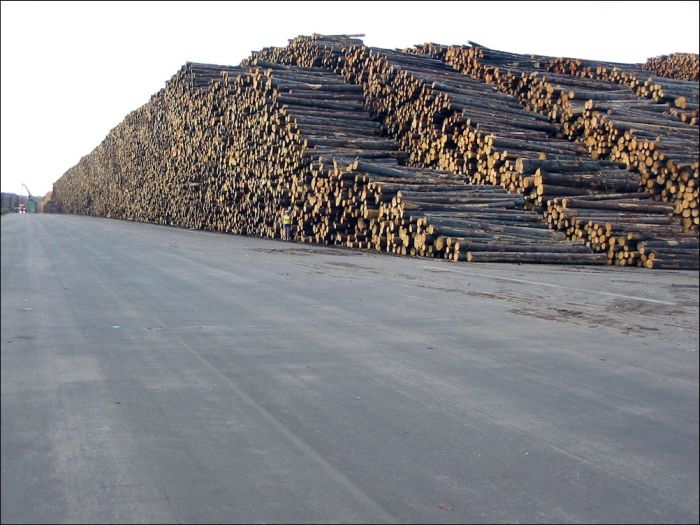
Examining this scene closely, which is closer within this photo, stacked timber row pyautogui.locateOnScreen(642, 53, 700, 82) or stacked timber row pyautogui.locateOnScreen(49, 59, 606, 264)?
stacked timber row pyautogui.locateOnScreen(49, 59, 606, 264)

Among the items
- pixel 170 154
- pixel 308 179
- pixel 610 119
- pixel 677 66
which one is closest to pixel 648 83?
pixel 610 119

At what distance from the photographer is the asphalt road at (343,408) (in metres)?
3.43

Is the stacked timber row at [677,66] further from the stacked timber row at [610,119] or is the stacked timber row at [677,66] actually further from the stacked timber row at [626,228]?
the stacked timber row at [626,228]

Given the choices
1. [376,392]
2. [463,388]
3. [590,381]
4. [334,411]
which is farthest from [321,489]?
[590,381]

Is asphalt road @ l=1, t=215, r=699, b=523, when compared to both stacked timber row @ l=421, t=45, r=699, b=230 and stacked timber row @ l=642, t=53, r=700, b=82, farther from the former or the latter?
stacked timber row @ l=642, t=53, r=700, b=82

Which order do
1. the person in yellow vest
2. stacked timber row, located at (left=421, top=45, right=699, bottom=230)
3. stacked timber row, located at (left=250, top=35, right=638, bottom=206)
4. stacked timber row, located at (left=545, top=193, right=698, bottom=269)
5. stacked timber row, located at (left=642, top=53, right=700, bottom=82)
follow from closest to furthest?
stacked timber row, located at (left=545, top=193, right=698, bottom=269)
stacked timber row, located at (left=421, top=45, right=699, bottom=230)
stacked timber row, located at (left=250, top=35, right=638, bottom=206)
the person in yellow vest
stacked timber row, located at (left=642, top=53, right=700, bottom=82)

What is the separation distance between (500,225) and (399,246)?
85.8 inches

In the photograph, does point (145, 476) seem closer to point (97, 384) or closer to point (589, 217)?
point (97, 384)

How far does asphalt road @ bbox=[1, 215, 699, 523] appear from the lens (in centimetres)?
343

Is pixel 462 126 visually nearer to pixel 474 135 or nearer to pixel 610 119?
pixel 474 135

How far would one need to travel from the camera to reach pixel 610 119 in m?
18.2

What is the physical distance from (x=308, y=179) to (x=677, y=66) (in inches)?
737

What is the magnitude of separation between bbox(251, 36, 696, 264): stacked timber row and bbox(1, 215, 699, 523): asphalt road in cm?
845

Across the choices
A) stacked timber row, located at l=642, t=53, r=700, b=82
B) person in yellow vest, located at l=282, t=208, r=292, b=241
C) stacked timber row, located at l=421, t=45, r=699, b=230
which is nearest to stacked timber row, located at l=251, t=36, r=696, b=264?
stacked timber row, located at l=421, t=45, r=699, b=230
